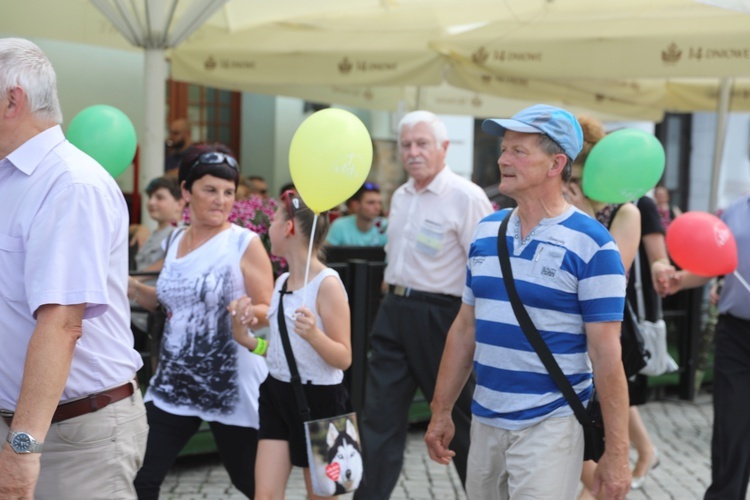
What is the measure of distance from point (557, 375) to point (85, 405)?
1480 mm

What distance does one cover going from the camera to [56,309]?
8.90ft

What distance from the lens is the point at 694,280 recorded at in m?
5.65

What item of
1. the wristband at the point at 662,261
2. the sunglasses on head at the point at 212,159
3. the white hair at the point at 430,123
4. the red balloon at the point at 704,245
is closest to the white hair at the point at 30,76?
the sunglasses on head at the point at 212,159

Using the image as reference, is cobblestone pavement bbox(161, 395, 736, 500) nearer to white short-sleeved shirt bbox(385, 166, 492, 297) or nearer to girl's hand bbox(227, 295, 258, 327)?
white short-sleeved shirt bbox(385, 166, 492, 297)

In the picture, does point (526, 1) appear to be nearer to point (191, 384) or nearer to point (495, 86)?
point (495, 86)

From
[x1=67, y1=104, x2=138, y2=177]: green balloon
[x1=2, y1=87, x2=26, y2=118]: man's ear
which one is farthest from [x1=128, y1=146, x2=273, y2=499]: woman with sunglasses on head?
[x1=2, y1=87, x2=26, y2=118]: man's ear

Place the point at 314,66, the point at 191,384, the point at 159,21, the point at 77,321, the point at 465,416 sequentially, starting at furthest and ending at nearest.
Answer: the point at 314,66 < the point at 159,21 < the point at 465,416 < the point at 191,384 < the point at 77,321

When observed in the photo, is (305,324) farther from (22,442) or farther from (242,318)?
(22,442)

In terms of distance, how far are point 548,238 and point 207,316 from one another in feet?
5.47

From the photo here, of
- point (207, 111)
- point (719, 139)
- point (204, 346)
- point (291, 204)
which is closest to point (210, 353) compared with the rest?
point (204, 346)

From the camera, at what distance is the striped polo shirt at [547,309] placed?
11.2 feet

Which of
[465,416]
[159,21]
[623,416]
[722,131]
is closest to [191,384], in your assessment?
[465,416]

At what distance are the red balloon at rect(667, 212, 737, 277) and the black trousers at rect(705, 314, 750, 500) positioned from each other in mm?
292

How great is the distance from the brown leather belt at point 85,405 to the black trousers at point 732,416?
3177 millimetres
